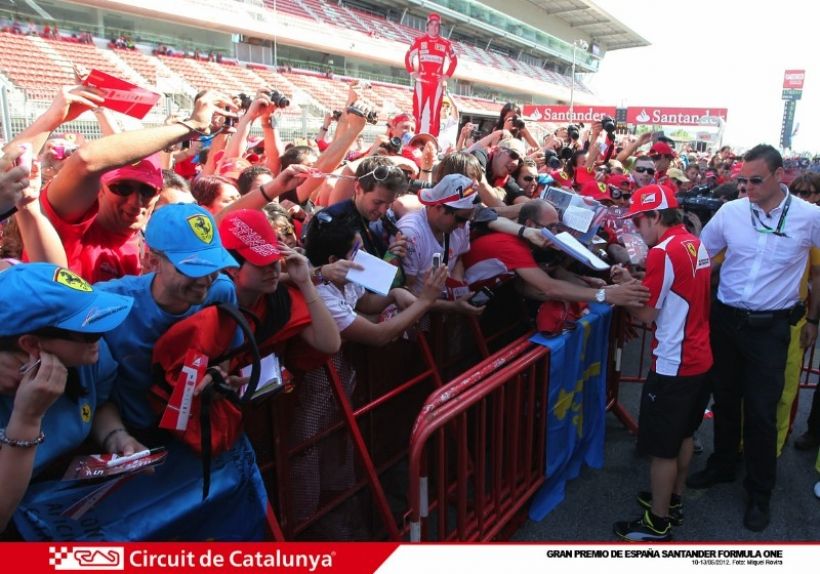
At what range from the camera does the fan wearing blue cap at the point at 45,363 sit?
129 centimetres

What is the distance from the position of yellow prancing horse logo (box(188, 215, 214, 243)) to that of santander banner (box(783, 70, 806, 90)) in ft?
280

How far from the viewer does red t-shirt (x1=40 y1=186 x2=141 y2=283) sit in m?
2.20

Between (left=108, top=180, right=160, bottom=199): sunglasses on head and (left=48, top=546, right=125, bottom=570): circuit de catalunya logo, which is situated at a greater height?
(left=108, top=180, right=160, bottom=199): sunglasses on head

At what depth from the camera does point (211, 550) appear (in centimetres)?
171

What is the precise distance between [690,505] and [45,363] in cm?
356

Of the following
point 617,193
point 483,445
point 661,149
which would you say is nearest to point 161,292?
point 483,445

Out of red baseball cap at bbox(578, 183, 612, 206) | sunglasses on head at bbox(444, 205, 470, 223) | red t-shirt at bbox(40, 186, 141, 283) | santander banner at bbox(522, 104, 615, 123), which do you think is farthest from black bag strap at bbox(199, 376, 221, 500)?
santander banner at bbox(522, 104, 615, 123)

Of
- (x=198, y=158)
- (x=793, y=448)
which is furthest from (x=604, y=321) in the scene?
(x=198, y=158)

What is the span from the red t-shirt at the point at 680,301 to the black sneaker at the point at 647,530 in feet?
2.76

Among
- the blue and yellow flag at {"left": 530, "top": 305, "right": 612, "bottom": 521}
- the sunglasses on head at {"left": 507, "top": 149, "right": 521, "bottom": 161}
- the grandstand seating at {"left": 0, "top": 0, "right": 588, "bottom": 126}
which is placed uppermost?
the grandstand seating at {"left": 0, "top": 0, "right": 588, "bottom": 126}

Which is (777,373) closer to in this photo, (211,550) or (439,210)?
(439,210)

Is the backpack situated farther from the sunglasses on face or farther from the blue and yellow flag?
the sunglasses on face

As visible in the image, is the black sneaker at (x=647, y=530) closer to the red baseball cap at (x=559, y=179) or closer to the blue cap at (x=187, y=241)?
the blue cap at (x=187, y=241)

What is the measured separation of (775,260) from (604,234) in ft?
4.30
